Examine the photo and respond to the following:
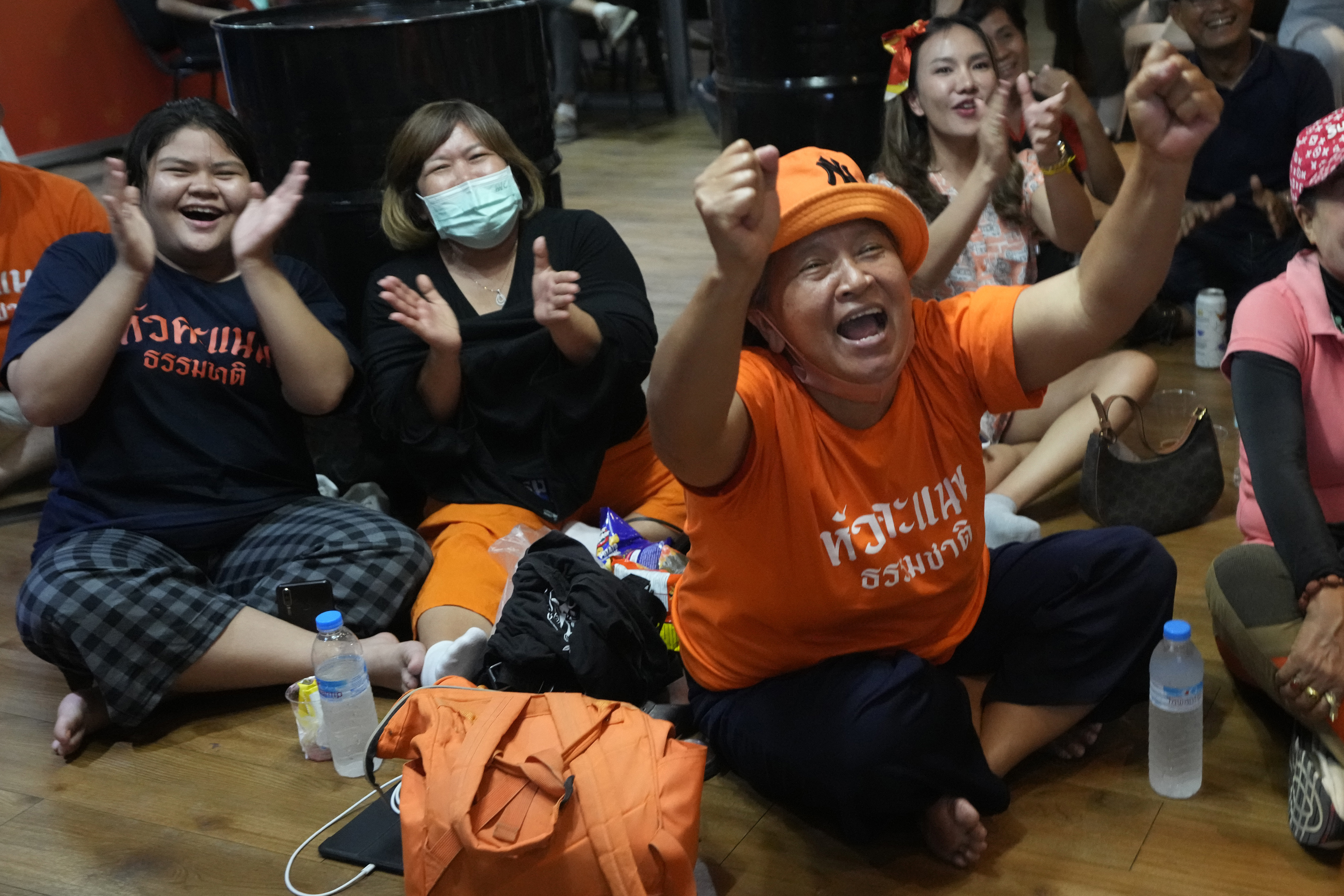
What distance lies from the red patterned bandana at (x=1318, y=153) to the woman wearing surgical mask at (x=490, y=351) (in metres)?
1.19

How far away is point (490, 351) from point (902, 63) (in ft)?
3.84

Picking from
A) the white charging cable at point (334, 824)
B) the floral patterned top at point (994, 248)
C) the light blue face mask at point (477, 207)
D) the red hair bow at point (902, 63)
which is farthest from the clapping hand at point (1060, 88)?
the white charging cable at point (334, 824)

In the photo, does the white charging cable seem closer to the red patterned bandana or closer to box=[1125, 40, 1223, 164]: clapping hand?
box=[1125, 40, 1223, 164]: clapping hand

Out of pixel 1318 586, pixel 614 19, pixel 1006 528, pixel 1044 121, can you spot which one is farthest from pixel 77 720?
pixel 614 19

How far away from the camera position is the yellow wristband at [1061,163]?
2.32 meters

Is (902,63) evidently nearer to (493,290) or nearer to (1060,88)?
(1060,88)

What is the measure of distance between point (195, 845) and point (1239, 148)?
9.87ft

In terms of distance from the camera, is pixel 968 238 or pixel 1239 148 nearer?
pixel 968 238

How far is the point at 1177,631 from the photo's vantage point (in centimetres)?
185

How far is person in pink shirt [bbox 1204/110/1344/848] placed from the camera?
1800 millimetres

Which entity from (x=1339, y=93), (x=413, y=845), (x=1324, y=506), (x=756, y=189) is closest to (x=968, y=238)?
(x=1324, y=506)

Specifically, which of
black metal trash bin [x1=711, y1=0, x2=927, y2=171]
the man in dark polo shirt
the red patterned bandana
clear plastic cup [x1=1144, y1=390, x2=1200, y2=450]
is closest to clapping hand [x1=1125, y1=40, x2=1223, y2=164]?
the red patterned bandana

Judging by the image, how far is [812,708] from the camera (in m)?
1.84

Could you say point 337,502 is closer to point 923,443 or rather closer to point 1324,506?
point 923,443
